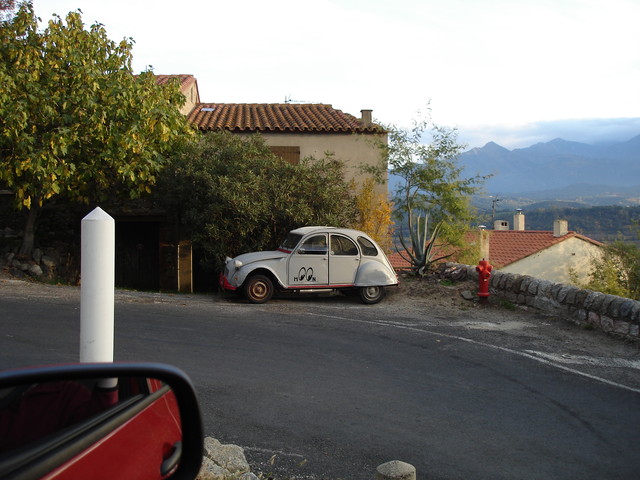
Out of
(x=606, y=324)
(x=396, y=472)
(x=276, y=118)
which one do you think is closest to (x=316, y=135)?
(x=276, y=118)

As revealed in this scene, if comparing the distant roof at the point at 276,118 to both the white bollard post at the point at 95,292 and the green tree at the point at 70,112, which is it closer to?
the green tree at the point at 70,112

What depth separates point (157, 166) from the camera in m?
15.5

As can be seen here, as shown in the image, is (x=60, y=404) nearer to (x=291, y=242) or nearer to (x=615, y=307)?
(x=615, y=307)

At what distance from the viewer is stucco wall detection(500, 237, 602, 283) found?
3619 cm

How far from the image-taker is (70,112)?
14.4 meters

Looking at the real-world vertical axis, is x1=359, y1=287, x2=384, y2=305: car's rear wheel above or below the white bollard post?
below

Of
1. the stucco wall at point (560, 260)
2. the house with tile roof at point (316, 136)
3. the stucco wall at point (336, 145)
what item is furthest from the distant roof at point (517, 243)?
the house with tile roof at point (316, 136)

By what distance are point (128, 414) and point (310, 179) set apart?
14.9m

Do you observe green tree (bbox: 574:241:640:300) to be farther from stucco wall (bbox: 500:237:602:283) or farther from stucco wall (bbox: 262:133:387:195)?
stucco wall (bbox: 500:237:602:283)

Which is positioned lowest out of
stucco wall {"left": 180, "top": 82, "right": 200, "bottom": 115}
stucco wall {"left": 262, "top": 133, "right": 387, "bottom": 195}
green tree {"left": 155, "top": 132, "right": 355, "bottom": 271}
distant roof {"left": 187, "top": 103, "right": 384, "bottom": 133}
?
green tree {"left": 155, "top": 132, "right": 355, "bottom": 271}

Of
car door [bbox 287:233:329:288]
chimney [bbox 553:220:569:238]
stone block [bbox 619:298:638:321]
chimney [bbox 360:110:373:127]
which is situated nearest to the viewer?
stone block [bbox 619:298:638:321]

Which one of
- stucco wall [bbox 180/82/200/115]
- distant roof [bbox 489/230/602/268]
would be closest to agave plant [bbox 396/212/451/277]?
stucco wall [bbox 180/82/200/115]

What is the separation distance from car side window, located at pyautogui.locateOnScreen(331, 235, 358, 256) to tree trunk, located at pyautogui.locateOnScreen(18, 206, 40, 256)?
816cm

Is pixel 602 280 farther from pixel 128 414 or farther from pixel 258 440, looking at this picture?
pixel 128 414
